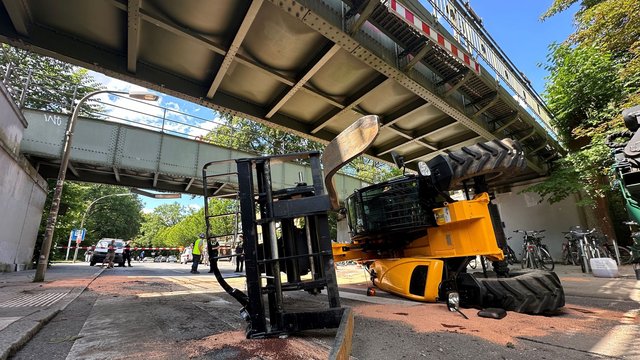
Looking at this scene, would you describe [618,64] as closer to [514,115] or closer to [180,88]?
[514,115]

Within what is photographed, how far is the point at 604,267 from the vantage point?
7.70m

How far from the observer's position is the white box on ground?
7.61 m

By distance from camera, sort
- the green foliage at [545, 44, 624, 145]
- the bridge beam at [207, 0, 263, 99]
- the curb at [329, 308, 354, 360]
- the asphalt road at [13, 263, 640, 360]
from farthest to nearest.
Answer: the green foliage at [545, 44, 624, 145] → the bridge beam at [207, 0, 263, 99] → the asphalt road at [13, 263, 640, 360] → the curb at [329, 308, 354, 360]

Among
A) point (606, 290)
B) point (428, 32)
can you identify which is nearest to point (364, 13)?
point (428, 32)

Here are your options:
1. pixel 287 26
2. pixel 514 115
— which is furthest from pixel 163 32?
pixel 514 115

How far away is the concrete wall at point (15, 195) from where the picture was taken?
798 centimetres

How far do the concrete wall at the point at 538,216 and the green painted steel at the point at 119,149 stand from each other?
433 inches

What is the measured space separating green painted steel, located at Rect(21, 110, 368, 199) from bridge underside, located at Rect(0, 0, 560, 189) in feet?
15.2

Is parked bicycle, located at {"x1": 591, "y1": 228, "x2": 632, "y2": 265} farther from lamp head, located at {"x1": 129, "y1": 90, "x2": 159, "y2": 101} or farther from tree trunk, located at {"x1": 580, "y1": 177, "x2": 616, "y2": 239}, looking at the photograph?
lamp head, located at {"x1": 129, "y1": 90, "x2": 159, "y2": 101}

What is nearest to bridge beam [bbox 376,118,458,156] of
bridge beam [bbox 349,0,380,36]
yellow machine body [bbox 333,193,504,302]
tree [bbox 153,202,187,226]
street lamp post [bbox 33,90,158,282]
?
yellow machine body [bbox 333,193,504,302]

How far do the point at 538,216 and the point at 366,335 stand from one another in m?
14.8

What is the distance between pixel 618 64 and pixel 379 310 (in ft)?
37.3

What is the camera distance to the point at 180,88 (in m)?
5.12

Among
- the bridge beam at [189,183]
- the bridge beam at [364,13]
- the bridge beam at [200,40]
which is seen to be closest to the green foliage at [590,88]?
the bridge beam at [364,13]
